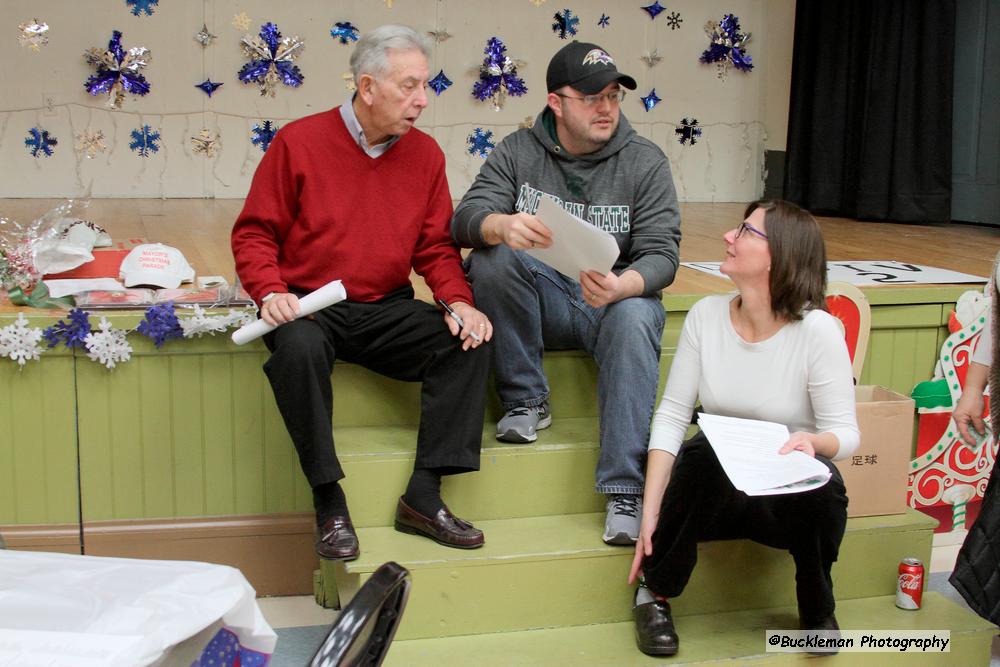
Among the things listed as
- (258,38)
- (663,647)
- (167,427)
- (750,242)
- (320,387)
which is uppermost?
(258,38)

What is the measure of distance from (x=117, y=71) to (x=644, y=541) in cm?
470

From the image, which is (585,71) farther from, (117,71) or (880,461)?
(117,71)

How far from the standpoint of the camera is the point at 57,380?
8.58ft

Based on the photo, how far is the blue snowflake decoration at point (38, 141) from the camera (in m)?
5.83

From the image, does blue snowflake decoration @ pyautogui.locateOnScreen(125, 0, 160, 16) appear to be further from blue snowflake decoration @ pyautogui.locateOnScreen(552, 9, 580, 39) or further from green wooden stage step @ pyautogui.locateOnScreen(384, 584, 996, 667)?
green wooden stage step @ pyautogui.locateOnScreen(384, 584, 996, 667)

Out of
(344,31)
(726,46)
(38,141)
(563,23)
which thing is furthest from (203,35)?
(726,46)

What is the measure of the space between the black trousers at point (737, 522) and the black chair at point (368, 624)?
1.26 m

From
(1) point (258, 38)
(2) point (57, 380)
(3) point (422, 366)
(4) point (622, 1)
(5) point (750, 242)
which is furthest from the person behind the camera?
(4) point (622, 1)

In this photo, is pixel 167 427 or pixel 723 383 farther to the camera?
pixel 167 427

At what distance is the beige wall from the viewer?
5820 mm

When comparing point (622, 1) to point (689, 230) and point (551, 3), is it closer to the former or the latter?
point (551, 3)

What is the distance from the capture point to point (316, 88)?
243 inches

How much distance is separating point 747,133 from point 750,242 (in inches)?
191

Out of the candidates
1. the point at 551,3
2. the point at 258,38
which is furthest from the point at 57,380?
the point at 551,3
